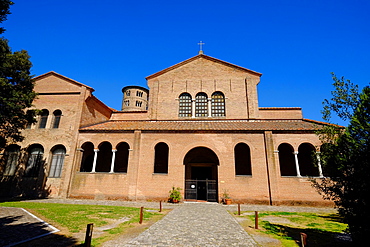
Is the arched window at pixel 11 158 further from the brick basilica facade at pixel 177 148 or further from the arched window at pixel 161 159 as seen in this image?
the arched window at pixel 161 159

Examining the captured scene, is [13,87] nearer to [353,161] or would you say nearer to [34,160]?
[34,160]

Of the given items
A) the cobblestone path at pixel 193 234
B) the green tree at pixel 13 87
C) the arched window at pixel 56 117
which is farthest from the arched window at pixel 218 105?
the green tree at pixel 13 87

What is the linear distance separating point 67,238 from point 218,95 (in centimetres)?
1745

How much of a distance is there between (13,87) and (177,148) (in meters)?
12.3

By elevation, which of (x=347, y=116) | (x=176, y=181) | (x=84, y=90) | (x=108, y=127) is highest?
(x=84, y=90)

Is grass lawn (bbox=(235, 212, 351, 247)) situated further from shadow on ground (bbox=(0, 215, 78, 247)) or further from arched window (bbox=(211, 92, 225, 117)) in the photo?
arched window (bbox=(211, 92, 225, 117))

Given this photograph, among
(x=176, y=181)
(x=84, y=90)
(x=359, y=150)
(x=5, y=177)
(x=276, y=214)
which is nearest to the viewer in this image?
(x=359, y=150)

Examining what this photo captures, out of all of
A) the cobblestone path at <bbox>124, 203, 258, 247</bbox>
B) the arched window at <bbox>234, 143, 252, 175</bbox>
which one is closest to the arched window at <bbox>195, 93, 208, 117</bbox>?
the arched window at <bbox>234, 143, 252, 175</bbox>

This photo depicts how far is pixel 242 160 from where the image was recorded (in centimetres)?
1731

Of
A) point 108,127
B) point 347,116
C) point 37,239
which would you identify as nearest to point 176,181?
point 108,127

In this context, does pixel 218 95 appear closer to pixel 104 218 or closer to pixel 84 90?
pixel 84 90

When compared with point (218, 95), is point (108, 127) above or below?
below

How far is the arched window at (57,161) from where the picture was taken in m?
16.3

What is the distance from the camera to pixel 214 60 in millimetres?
21703
